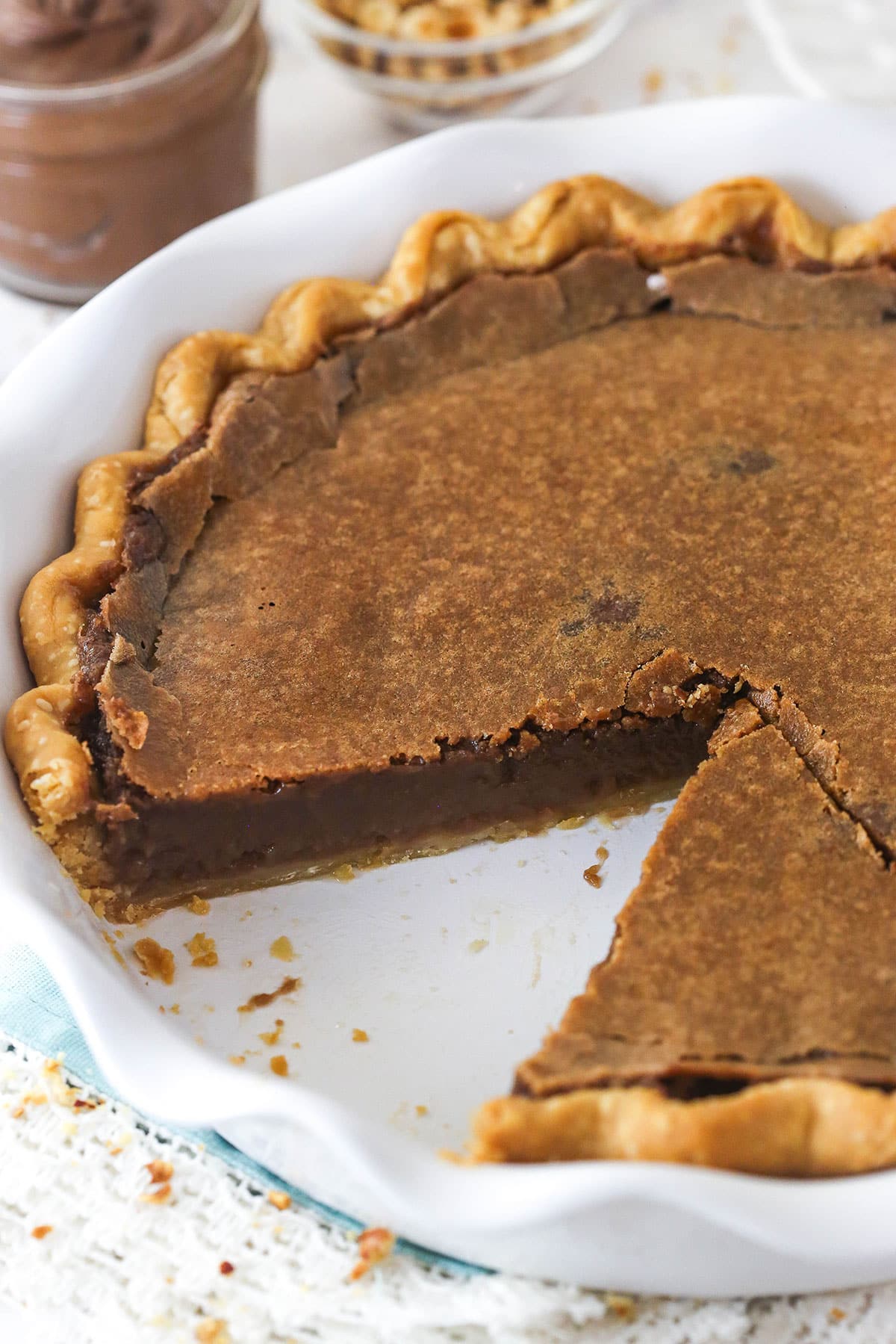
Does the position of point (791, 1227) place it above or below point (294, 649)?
below

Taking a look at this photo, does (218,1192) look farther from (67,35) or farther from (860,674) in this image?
(67,35)

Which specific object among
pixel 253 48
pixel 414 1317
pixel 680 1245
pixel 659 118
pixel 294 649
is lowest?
pixel 414 1317

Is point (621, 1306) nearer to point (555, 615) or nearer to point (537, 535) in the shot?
point (555, 615)

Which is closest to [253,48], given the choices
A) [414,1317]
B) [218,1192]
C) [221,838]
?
[221,838]

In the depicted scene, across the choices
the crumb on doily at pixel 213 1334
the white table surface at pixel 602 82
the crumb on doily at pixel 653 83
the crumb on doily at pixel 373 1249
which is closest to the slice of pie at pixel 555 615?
the crumb on doily at pixel 373 1249

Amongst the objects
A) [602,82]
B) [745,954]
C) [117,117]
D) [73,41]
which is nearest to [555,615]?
[745,954]

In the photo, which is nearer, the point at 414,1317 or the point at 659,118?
the point at 414,1317

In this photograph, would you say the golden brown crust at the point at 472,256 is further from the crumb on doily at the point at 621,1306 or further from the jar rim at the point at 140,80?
the crumb on doily at the point at 621,1306
